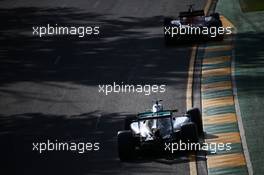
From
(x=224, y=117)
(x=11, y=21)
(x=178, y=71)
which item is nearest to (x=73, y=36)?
(x=11, y=21)

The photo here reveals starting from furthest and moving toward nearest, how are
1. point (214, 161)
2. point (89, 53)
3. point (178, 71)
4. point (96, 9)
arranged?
point (96, 9) → point (89, 53) → point (178, 71) → point (214, 161)

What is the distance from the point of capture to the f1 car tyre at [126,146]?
20312 mm

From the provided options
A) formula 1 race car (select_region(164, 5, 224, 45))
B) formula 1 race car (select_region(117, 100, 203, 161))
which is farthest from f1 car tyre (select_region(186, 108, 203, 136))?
formula 1 race car (select_region(164, 5, 224, 45))

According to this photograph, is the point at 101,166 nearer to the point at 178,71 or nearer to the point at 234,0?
the point at 178,71

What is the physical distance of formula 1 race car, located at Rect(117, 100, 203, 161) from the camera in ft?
66.5

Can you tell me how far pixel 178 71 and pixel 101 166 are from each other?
342 inches

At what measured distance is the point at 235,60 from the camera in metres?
28.7

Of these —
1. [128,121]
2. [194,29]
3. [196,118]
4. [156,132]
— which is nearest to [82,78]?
[194,29]

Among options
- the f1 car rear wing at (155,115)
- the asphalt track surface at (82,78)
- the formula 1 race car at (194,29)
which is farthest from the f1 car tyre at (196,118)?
the formula 1 race car at (194,29)

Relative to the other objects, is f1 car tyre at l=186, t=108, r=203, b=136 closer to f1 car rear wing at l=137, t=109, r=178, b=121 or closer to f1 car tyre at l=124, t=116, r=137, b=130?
f1 car rear wing at l=137, t=109, r=178, b=121

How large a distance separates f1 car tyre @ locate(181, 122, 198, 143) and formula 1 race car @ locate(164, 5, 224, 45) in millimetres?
10733

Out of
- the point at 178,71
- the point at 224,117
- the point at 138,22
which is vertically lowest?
the point at 224,117

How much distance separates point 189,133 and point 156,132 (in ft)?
2.98

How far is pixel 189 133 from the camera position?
20.2m
